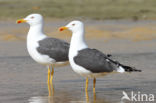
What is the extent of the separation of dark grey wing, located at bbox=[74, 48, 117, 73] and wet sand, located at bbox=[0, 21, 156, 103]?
538 millimetres

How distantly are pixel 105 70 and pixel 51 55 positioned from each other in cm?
185

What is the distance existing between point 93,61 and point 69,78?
200 centimetres

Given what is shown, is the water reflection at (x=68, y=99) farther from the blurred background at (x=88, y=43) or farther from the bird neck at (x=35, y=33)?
the bird neck at (x=35, y=33)

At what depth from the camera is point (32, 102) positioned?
9125mm

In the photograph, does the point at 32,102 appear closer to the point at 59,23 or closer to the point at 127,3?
the point at 59,23

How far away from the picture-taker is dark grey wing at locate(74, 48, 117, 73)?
9859 mm

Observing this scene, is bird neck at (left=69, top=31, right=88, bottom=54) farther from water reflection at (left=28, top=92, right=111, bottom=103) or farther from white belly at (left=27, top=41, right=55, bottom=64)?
white belly at (left=27, top=41, right=55, bottom=64)

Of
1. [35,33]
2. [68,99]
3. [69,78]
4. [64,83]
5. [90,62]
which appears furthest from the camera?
[69,78]

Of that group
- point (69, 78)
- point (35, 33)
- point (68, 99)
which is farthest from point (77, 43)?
point (69, 78)

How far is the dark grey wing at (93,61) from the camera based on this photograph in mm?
9859

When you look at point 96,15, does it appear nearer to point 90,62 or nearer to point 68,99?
point 90,62

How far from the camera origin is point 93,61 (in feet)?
32.7

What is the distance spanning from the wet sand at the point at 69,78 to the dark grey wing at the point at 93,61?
538 millimetres

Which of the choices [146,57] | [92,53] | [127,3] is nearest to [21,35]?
[146,57]
